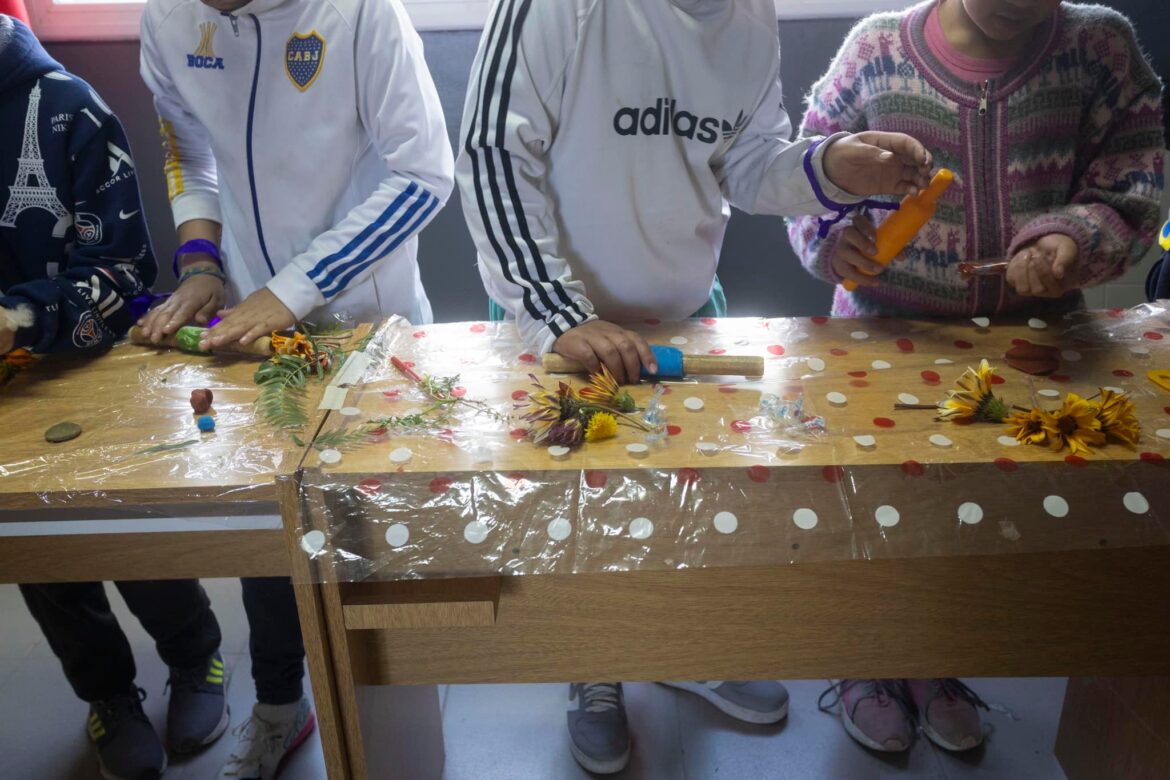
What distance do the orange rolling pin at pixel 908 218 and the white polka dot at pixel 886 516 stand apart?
425 millimetres

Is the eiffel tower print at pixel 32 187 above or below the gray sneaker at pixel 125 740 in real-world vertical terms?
above

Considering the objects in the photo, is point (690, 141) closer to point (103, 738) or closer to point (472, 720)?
point (472, 720)

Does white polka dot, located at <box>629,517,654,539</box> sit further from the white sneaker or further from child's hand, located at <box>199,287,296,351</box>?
the white sneaker

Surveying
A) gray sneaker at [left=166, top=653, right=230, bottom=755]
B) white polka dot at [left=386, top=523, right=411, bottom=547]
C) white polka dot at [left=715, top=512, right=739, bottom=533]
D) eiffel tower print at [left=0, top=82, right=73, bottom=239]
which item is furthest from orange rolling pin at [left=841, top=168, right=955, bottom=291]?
gray sneaker at [left=166, top=653, right=230, bottom=755]

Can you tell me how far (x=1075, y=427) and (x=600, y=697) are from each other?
0.91 metres

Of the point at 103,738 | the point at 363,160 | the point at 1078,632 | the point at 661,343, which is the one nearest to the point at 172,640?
the point at 103,738

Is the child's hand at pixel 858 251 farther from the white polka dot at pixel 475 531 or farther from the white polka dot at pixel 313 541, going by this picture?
the white polka dot at pixel 313 541

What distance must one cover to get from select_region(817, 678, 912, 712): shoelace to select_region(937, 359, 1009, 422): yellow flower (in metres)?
0.69

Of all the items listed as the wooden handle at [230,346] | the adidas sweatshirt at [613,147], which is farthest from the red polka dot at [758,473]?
the wooden handle at [230,346]

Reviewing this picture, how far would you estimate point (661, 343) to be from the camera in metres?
1.17

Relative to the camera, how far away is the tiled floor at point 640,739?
144 centimetres

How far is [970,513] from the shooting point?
0.90 metres

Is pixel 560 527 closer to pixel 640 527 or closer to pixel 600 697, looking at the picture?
pixel 640 527

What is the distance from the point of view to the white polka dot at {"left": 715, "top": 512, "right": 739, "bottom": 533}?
35.4 inches
